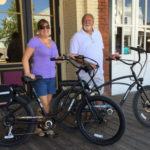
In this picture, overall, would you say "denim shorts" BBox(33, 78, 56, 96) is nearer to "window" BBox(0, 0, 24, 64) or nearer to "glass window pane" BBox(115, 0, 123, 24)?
"window" BBox(0, 0, 24, 64)

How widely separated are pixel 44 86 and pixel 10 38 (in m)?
2.52

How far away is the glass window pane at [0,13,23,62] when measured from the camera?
15.1 ft

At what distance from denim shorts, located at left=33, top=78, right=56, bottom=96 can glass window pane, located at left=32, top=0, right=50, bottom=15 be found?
8.81 feet

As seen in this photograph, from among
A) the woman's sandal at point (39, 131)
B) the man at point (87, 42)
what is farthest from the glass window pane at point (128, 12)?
the woman's sandal at point (39, 131)

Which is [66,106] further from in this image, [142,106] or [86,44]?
[142,106]

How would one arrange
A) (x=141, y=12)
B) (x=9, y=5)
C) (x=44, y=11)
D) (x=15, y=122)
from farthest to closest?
(x=141, y=12) → (x=44, y=11) → (x=9, y=5) → (x=15, y=122)

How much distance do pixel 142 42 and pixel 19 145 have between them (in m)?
4.75

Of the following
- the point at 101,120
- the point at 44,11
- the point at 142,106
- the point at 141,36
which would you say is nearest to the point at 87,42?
the point at 101,120

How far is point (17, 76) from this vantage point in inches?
182

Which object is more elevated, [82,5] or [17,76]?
[82,5]

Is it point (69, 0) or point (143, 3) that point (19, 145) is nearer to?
point (69, 0)

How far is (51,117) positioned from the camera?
9.04 feet

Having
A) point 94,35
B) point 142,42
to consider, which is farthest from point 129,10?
point 94,35

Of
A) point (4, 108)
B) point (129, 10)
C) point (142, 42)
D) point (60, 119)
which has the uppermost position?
point (129, 10)
